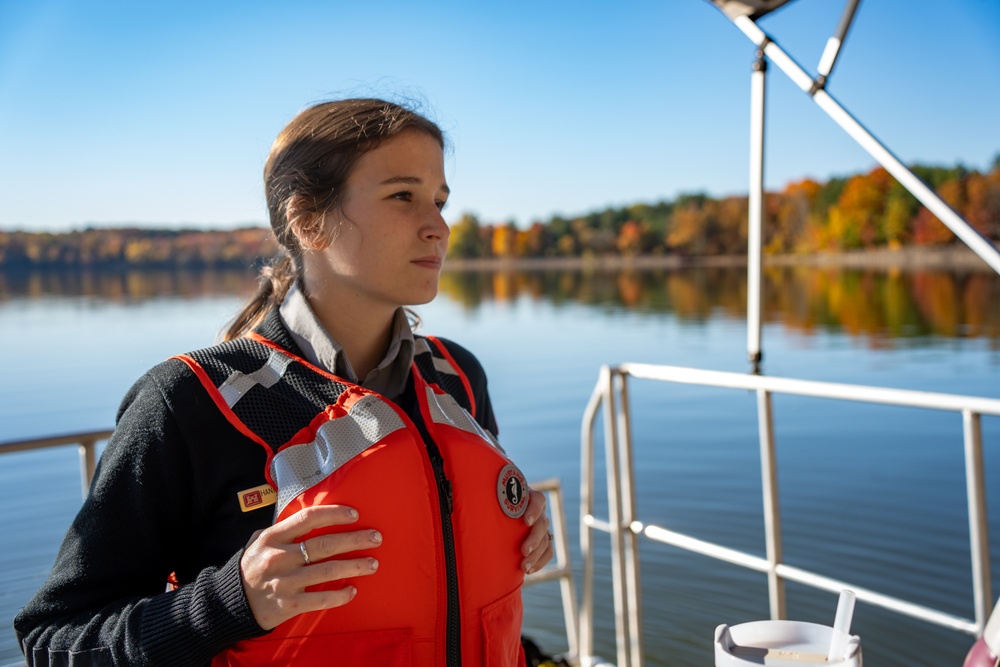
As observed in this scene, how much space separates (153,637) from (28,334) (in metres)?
25.7

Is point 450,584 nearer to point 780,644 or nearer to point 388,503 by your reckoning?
point 388,503

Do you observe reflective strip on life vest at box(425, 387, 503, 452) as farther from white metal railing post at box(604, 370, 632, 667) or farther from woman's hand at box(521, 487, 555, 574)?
white metal railing post at box(604, 370, 632, 667)

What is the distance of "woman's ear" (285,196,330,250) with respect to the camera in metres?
1.38

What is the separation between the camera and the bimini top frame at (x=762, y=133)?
1.57 meters

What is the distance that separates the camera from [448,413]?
4.40 feet

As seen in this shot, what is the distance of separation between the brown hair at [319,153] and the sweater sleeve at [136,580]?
363mm

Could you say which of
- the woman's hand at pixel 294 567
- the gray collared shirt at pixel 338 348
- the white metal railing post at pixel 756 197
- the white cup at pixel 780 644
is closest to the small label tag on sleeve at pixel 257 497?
the woman's hand at pixel 294 567

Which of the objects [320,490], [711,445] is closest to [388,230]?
[320,490]

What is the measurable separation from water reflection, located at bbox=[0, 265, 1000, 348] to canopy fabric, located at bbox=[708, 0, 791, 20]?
1303 cm

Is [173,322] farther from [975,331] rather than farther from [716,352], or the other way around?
[975,331]

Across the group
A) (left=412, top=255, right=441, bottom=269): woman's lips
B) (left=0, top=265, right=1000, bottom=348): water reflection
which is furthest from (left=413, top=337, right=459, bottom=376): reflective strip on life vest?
(left=0, top=265, right=1000, bottom=348): water reflection

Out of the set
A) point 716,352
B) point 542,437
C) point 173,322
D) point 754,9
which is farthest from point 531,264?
point 754,9

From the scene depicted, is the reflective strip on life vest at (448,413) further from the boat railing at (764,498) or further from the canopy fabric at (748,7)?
the canopy fabric at (748,7)

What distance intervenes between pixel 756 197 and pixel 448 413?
1.10m
